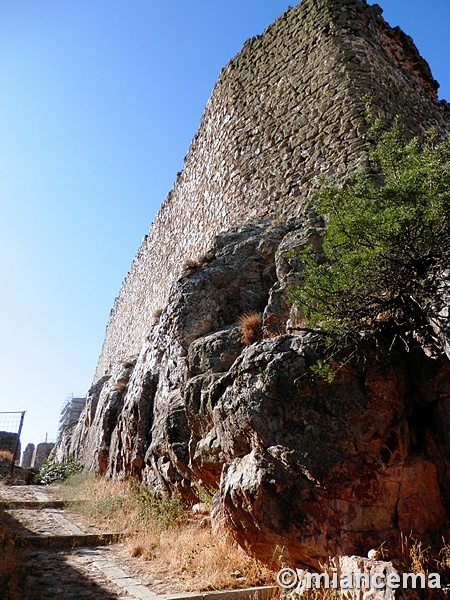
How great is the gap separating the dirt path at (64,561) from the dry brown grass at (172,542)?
32 cm

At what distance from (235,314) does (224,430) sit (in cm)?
274

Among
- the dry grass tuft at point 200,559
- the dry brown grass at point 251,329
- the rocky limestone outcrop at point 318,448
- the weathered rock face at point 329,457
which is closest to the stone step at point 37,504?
the dry grass tuft at point 200,559

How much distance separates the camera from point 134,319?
16.4 m

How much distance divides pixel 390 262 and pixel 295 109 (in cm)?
571

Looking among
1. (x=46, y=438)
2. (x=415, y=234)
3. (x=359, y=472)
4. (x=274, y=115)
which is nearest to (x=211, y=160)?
(x=274, y=115)

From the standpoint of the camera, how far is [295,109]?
29.1 feet

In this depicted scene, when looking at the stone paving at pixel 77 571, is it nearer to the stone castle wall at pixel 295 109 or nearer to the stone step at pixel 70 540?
the stone step at pixel 70 540

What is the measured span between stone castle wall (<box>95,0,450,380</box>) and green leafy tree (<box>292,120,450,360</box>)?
2904 millimetres

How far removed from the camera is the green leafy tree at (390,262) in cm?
401

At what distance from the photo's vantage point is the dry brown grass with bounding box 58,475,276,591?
14.4ft

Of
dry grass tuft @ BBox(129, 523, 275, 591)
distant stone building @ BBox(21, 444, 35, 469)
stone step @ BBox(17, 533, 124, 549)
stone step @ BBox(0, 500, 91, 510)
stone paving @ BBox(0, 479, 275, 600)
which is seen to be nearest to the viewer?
stone paving @ BBox(0, 479, 275, 600)

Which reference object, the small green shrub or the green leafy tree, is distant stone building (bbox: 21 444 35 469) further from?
the green leafy tree

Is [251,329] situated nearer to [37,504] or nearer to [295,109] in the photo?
[295,109]

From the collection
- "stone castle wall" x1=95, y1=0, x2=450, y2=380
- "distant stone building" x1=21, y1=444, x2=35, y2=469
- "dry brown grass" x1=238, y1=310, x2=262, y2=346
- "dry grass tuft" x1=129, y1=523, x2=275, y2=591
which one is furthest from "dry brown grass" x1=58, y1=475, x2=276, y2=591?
"distant stone building" x1=21, y1=444, x2=35, y2=469
